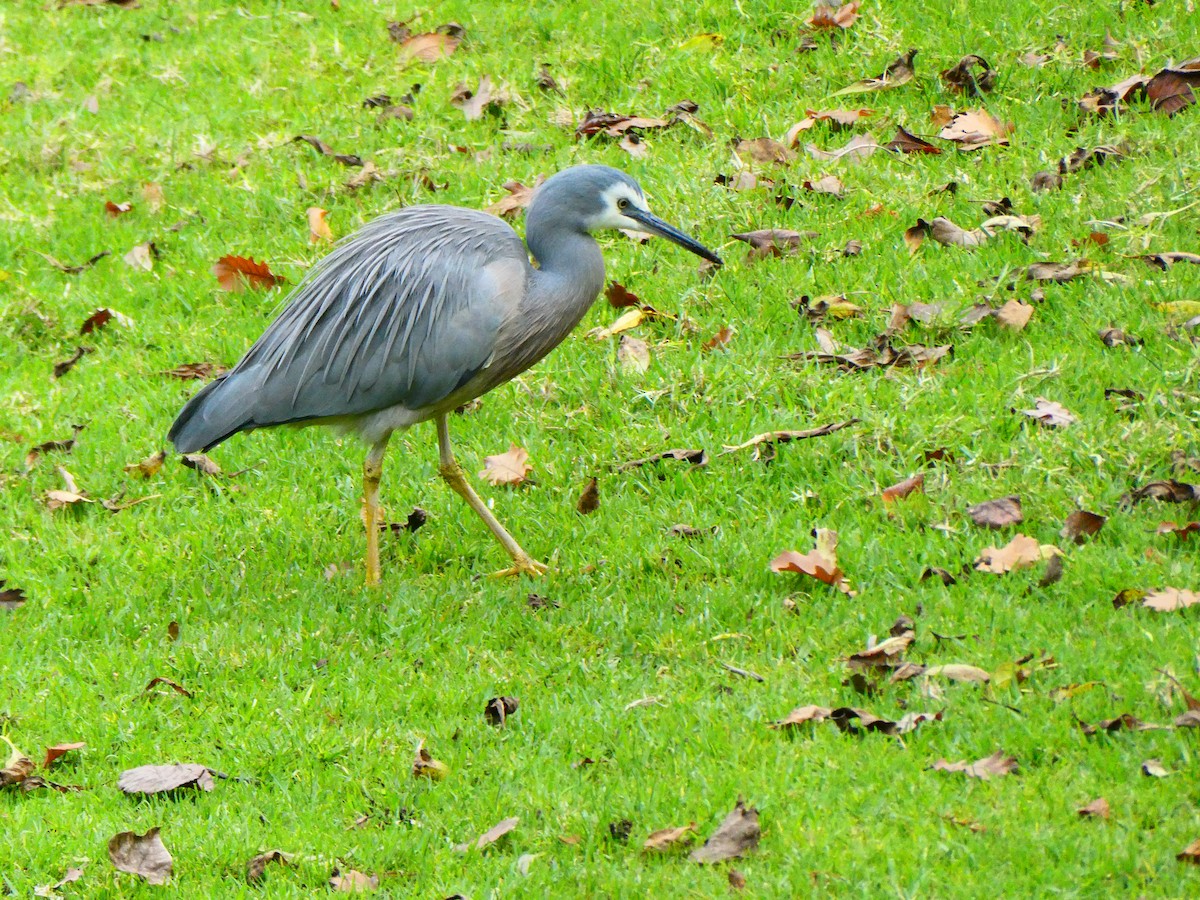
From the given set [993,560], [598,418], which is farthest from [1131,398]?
[598,418]

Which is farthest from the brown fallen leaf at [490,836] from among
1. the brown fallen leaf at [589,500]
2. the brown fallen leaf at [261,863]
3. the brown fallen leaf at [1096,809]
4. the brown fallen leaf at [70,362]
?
the brown fallen leaf at [70,362]

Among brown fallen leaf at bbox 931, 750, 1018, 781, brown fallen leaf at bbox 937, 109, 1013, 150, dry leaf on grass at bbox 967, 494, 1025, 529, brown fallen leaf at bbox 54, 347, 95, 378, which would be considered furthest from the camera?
brown fallen leaf at bbox 937, 109, 1013, 150

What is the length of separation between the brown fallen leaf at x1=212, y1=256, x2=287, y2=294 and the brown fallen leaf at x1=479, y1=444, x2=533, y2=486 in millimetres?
2243

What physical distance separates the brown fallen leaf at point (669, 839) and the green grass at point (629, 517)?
56 millimetres

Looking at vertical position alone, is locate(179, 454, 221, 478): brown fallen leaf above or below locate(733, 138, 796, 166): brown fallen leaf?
below

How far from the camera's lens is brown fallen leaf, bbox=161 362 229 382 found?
25.8 ft

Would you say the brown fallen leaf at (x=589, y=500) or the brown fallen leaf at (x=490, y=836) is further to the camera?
the brown fallen leaf at (x=589, y=500)

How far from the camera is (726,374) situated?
6.96m

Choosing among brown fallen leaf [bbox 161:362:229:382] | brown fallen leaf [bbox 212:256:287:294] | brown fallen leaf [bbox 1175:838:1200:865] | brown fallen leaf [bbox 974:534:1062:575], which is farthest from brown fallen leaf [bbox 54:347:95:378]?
brown fallen leaf [bbox 1175:838:1200:865]

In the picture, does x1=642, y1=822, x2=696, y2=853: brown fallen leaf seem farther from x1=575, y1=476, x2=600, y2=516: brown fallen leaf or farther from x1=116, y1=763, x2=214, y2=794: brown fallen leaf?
x1=575, y1=476, x2=600, y2=516: brown fallen leaf

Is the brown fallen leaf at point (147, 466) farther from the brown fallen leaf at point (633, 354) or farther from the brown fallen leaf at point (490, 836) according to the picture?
the brown fallen leaf at point (490, 836)

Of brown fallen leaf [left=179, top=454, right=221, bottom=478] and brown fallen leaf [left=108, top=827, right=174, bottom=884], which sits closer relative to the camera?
brown fallen leaf [left=108, top=827, right=174, bottom=884]

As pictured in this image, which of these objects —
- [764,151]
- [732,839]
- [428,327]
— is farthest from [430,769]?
[764,151]

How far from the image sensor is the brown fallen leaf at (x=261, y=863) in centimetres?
460
